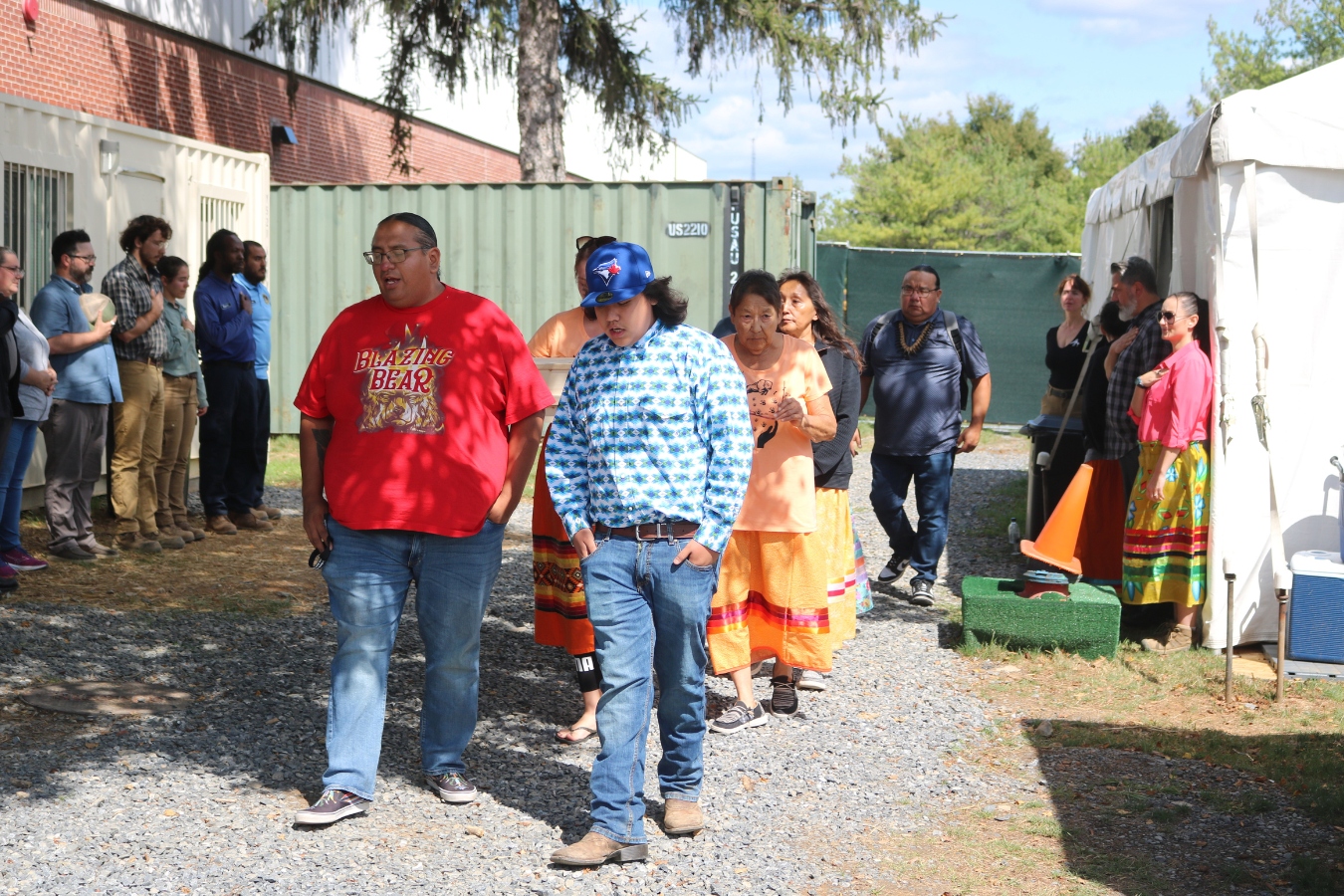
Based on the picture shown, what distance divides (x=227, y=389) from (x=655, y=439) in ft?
20.3

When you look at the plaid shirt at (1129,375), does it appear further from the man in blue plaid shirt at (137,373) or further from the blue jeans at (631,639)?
the man in blue plaid shirt at (137,373)

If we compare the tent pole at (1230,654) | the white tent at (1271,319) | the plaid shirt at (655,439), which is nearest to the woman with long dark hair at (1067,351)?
the white tent at (1271,319)

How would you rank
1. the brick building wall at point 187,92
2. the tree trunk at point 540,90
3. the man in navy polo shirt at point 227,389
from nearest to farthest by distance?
1. the man in navy polo shirt at point 227,389
2. the brick building wall at point 187,92
3. the tree trunk at point 540,90

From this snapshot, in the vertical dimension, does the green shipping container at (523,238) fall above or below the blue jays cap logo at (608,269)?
above

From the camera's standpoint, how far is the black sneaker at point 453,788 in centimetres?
442

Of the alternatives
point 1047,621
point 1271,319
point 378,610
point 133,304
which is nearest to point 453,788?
point 378,610

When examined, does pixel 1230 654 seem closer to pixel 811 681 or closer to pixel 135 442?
pixel 811 681

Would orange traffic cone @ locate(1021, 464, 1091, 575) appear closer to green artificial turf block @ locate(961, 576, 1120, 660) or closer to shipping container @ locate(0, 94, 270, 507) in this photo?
green artificial turf block @ locate(961, 576, 1120, 660)

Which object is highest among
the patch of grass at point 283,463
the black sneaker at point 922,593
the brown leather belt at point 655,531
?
the brown leather belt at point 655,531

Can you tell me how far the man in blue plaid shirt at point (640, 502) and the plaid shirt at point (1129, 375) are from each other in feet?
12.2

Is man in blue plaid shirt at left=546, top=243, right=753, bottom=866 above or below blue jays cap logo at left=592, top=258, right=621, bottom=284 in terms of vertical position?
below

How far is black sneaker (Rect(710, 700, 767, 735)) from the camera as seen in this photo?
5.33 meters

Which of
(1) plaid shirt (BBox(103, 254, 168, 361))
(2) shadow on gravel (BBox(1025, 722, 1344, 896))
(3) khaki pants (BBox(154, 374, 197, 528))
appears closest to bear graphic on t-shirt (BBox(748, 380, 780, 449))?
(2) shadow on gravel (BBox(1025, 722, 1344, 896))

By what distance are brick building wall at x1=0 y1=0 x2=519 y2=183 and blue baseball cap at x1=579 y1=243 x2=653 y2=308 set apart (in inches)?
388
